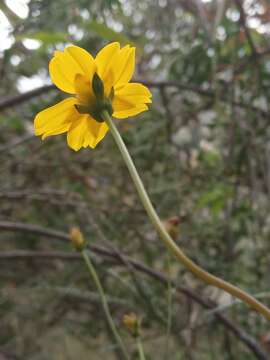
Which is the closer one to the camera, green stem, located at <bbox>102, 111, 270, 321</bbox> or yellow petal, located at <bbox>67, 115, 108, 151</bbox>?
green stem, located at <bbox>102, 111, 270, 321</bbox>

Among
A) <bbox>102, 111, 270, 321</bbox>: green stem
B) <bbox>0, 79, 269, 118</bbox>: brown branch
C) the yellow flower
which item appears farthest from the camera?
<bbox>0, 79, 269, 118</bbox>: brown branch

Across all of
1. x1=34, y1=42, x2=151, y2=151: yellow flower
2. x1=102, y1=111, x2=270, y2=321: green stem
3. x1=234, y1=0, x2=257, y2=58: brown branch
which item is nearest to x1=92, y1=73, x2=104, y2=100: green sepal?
x1=34, y1=42, x2=151, y2=151: yellow flower

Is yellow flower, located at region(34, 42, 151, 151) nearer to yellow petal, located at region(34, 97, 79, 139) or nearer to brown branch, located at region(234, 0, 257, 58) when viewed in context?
yellow petal, located at region(34, 97, 79, 139)

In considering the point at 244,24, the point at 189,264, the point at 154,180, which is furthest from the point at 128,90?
the point at 154,180

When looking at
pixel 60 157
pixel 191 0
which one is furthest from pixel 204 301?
pixel 191 0

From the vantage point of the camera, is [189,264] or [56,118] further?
[56,118]

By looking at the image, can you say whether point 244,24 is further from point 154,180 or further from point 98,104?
point 98,104
